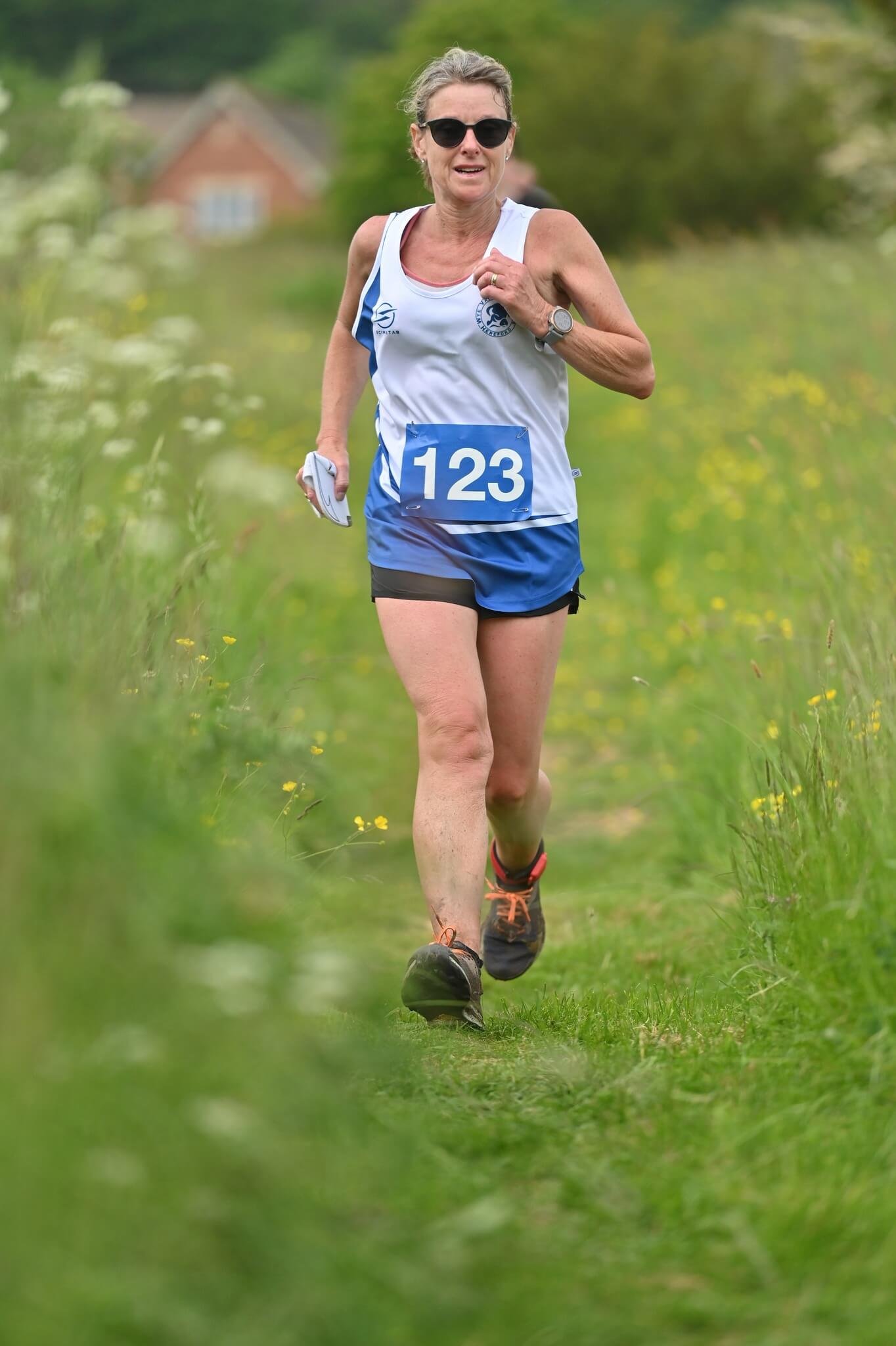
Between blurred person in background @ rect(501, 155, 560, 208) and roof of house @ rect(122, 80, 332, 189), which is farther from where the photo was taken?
roof of house @ rect(122, 80, 332, 189)

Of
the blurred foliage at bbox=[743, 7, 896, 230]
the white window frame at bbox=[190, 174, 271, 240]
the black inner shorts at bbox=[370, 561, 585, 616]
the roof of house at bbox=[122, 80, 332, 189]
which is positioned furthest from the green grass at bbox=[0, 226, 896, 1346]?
the white window frame at bbox=[190, 174, 271, 240]

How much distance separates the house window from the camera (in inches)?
2635

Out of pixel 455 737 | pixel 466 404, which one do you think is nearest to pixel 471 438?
pixel 466 404

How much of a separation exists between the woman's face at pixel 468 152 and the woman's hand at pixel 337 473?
0.71 metres

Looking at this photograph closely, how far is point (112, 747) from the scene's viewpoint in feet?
7.64

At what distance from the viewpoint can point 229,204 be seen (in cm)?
6750

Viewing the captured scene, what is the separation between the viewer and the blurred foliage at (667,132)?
28.4 meters

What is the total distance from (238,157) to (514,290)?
65.8 m

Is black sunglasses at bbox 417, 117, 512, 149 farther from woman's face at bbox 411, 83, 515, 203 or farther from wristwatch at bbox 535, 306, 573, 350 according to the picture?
wristwatch at bbox 535, 306, 573, 350

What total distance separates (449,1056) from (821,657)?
2.10 m

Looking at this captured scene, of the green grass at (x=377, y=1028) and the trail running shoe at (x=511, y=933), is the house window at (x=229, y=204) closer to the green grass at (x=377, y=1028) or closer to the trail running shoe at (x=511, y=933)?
the green grass at (x=377, y=1028)

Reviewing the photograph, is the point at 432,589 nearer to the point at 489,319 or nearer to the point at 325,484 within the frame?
the point at 325,484

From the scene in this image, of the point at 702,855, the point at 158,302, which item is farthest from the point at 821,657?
the point at 158,302

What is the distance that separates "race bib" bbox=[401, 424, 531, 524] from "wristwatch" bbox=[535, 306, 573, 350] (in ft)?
0.72
